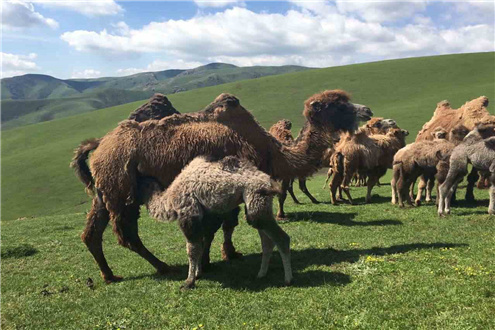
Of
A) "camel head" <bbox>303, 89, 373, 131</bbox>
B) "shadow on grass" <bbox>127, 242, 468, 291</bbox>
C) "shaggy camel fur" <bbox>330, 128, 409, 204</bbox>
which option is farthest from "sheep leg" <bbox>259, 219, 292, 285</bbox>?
"shaggy camel fur" <bbox>330, 128, 409, 204</bbox>

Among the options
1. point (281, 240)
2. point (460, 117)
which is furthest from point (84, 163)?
point (460, 117)

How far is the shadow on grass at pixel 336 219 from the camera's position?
1147cm

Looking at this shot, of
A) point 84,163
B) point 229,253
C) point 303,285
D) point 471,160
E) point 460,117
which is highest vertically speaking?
point 460,117

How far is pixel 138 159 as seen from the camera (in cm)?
810

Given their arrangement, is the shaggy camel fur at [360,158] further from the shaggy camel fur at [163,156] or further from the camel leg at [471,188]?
the shaggy camel fur at [163,156]

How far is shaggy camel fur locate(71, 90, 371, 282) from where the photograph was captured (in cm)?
809

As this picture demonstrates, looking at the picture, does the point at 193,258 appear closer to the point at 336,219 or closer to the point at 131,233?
the point at 131,233

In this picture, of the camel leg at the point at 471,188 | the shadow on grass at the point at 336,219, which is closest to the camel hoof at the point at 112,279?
the shadow on grass at the point at 336,219

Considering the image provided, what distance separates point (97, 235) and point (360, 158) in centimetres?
1042

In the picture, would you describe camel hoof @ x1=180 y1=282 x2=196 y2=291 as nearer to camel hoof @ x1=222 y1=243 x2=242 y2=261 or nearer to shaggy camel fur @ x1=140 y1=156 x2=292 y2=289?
shaggy camel fur @ x1=140 y1=156 x2=292 y2=289

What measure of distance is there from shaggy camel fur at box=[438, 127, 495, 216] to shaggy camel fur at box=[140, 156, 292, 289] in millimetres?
6572

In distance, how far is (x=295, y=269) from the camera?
310 inches

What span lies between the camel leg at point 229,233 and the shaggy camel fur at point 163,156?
0.03 m

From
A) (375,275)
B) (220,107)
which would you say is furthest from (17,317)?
(375,275)
